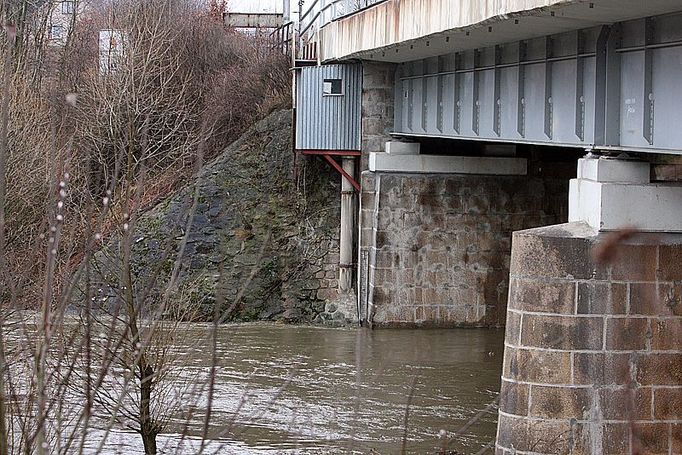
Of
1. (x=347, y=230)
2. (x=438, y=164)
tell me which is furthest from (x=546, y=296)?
(x=347, y=230)

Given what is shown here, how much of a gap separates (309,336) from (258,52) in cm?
1801

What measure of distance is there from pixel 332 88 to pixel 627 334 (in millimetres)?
15339

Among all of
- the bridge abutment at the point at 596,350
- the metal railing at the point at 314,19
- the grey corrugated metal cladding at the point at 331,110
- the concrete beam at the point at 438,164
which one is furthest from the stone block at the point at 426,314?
the bridge abutment at the point at 596,350

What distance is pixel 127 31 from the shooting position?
3844cm

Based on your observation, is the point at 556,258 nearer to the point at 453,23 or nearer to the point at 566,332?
the point at 566,332

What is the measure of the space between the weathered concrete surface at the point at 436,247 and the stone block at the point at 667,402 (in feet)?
44.5

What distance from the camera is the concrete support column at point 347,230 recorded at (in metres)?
29.2

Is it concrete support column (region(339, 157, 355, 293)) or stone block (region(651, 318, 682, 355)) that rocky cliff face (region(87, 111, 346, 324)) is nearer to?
concrete support column (region(339, 157, 355, 293))

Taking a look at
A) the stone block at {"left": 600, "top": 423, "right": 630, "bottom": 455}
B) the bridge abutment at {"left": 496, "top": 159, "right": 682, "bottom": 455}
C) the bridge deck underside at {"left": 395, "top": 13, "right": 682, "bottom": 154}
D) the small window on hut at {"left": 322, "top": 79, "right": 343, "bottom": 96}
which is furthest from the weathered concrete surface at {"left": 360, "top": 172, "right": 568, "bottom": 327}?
the stone block at {"left": 600, "top": 423, "right": 630, "bottom": 455}

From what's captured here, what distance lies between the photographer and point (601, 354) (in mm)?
14727

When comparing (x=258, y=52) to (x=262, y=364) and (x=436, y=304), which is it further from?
(x=262, y=364)

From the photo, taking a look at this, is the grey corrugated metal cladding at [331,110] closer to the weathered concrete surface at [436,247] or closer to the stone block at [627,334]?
the weathered concrete surface at [436,247]

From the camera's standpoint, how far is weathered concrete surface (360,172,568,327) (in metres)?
28.2

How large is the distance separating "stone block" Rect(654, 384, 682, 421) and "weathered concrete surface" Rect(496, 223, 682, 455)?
1cm
